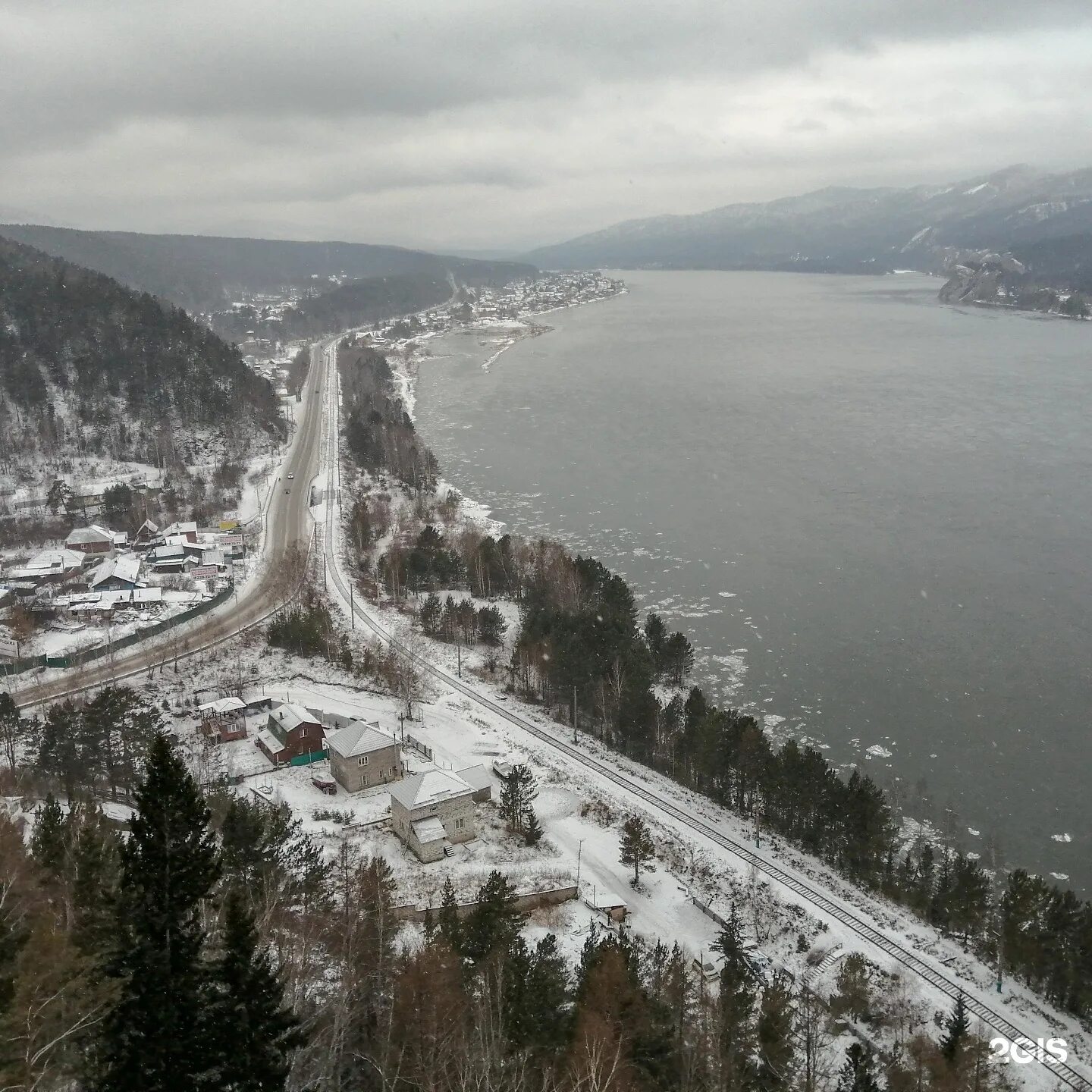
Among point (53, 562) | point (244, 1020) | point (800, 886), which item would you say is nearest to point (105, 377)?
point (53, 562)

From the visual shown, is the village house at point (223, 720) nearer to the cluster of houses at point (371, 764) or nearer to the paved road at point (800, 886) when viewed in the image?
the cluster of houses at point (371, 764)

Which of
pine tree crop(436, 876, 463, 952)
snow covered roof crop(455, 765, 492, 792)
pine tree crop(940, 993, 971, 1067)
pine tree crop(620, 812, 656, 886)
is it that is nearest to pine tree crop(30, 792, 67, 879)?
pine tree crop(436, 876, 463, 952)

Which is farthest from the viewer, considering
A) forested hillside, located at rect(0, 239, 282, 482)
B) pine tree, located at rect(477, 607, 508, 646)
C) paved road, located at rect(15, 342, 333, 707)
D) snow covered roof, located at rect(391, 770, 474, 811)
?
forested hillside, located at rect(0, 239, 282, 482)

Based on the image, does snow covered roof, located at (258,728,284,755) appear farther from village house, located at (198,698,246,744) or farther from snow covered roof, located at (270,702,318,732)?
village house, located at (198,698,246,744)

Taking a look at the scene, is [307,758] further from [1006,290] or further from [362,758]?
[1006,290]

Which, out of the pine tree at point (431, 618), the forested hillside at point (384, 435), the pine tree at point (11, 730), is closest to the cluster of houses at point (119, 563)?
the pine tree at point (431, 618)

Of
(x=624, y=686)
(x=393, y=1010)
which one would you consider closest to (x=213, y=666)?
(x=624, y=686)
